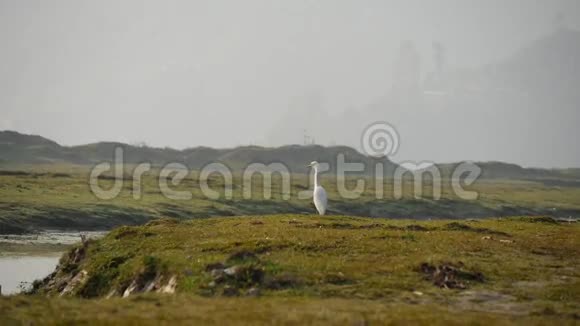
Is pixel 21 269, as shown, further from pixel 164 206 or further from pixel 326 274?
pixel 164 206

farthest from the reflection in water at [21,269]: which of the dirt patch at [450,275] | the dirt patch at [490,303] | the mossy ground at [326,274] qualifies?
the dirt patch at [490,303]

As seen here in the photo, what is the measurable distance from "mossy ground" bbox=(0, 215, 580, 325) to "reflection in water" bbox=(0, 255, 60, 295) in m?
5.32

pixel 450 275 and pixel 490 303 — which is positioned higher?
pixel 450 275

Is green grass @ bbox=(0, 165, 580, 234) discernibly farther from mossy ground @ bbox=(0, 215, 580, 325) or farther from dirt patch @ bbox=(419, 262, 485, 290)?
dirt patch @ bbox=(419, 262, 485, 290)

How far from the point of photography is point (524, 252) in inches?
1460

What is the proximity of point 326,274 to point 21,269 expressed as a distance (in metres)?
29.5

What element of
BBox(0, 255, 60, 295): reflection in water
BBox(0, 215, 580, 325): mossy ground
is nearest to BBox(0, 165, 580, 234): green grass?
BBox(0, 255, 60, 295): reflection in water

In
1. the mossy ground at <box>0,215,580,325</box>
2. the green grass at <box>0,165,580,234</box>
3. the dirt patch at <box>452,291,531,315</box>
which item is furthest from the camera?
the green grass at <box>0,165,580,234</box>

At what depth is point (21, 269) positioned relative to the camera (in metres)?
49.9

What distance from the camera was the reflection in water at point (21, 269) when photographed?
43.4 metres

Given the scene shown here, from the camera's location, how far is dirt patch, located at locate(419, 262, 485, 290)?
28750mm

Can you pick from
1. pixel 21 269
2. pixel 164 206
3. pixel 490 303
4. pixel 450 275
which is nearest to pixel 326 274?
pixel 450 275

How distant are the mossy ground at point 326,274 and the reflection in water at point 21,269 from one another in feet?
17.4

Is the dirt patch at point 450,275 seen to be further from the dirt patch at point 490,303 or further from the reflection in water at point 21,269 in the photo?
the reflection in water at point 21,269
